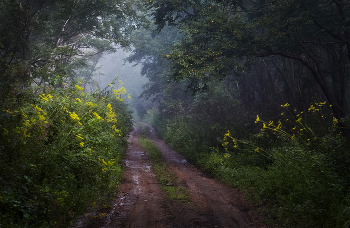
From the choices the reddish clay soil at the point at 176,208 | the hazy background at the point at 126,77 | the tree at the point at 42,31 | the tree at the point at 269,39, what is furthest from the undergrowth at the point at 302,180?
the hazy background at the point at 126,77

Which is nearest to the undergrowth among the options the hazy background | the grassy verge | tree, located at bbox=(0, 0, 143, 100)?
the grassy verge

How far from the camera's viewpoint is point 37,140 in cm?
431

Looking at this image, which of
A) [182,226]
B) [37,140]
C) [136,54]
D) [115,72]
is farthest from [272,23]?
[115,72]

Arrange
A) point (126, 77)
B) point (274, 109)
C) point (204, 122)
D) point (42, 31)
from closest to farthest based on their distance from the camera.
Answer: point (42, 31) → point (274, 109) → point (204, 122) → point (126, 77)

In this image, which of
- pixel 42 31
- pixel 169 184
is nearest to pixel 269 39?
pixel 169 184

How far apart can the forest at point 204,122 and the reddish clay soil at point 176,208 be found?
362 mm

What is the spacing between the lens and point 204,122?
14.7 metres

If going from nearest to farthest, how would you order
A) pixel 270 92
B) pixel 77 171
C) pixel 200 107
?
1. pixel 77 171
2. pixel 270 92
3. pixel 200 107

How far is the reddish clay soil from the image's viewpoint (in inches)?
185

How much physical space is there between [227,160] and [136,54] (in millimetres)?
22048

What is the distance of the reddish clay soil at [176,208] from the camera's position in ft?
15.4

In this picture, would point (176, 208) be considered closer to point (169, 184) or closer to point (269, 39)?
point (169, 184)

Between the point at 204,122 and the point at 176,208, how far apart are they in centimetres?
954

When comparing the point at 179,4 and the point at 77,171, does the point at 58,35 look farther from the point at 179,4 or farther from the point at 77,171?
the point at 77,171
